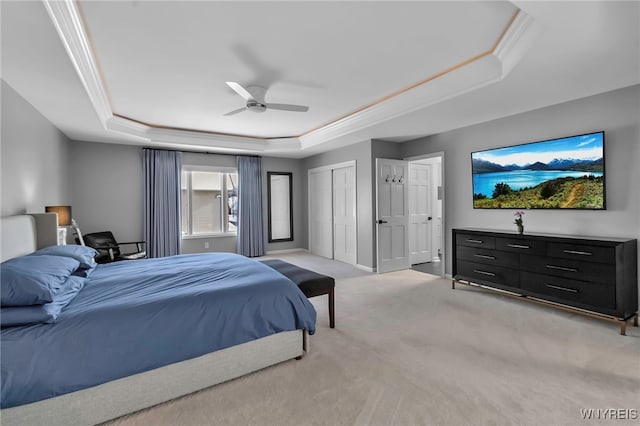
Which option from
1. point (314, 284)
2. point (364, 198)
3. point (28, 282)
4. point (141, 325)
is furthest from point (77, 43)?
point (364, 198)

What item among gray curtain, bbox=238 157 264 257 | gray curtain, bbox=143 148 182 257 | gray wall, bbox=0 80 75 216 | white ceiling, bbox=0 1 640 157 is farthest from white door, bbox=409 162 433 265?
gray wall, bbox=0 80 75 216

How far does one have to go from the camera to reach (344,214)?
20.8 ft

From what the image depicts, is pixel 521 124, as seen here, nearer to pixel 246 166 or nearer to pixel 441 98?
pixel 441 98

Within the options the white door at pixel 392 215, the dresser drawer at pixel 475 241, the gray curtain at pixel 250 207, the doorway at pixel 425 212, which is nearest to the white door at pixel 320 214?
the gray curtain at pixel 250 207

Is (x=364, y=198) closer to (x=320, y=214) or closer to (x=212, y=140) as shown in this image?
(x=320, y=214)

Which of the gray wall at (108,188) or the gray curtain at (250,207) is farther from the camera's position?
the gray curtain at (250,207)

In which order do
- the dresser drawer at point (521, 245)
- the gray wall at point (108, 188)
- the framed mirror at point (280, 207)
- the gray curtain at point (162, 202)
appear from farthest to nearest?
the framed mirror at point (280, 207) → the gray curtain at point (162, 202) → the gray wall at point (108, 188) → the dresser drawer at point (521, 245)

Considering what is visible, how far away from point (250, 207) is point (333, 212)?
6.16 feet

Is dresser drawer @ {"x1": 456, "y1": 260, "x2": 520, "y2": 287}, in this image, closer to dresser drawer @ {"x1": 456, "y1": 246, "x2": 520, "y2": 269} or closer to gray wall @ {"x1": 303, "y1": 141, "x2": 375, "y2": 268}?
dresser drawer @ {"x1": 456, "y1": 246, "x2": 520, "y2": 269}

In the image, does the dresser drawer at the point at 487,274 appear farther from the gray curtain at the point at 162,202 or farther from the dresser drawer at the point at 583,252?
the gray curtain at the point at 162,202

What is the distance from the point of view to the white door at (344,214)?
20.0 feet

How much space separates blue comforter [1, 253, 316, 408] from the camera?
5.04 feet

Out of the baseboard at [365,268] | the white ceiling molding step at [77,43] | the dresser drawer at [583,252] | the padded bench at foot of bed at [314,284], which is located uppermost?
the white ceiling molding step at [77,43]

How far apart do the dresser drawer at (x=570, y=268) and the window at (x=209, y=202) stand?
5.50m
